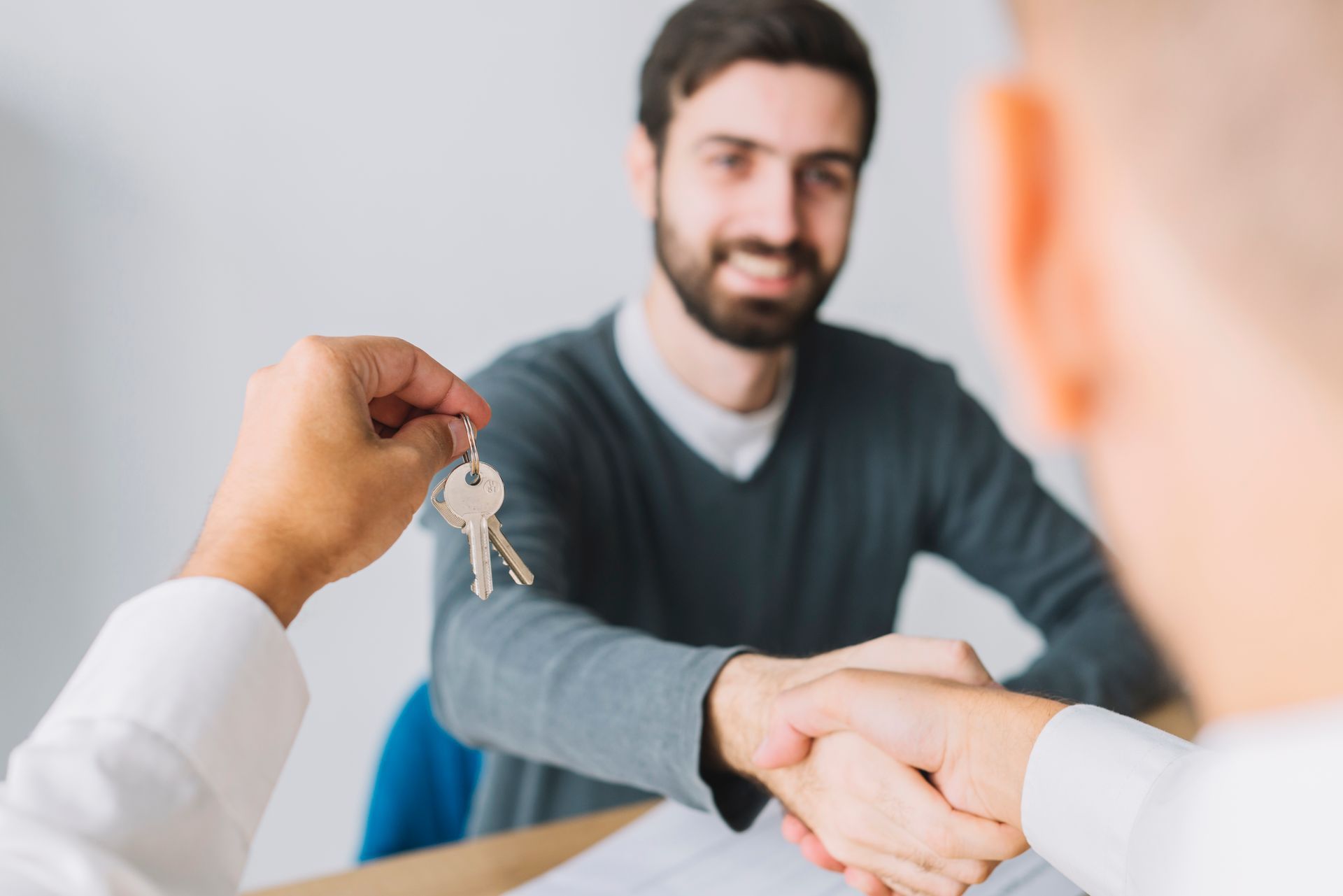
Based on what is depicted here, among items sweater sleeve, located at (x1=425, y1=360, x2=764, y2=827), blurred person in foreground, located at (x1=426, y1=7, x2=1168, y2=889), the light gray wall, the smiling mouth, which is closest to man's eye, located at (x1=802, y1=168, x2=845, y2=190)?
blurred person in foreground, located at (x1=426, y1=7, x2=1168, y2=889)

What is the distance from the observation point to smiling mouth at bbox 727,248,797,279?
4.25 ft

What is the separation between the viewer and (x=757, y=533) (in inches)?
49.9

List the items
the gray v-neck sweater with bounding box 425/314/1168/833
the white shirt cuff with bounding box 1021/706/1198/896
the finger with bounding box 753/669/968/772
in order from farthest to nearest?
1. the gray v-neck sweater with bounding box 425/314/1168/833
2. the finger with bounding box 753/669/968/772
3. the white shirt cuff with bounding box 1021/706/1198/896

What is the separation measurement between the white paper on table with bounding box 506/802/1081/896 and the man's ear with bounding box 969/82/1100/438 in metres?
0.47

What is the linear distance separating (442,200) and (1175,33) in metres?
1.33

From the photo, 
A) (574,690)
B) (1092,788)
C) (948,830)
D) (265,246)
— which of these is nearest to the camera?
(1092,788)

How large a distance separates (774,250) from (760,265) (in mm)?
29

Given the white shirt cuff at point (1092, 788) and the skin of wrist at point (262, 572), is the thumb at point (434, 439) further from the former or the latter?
the white shirt cuff at point (1092, 788)

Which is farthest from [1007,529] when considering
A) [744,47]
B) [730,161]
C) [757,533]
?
[744,47]

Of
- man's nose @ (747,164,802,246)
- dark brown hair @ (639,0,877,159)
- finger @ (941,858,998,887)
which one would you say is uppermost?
dark brown hair @ (639,0,877,159)

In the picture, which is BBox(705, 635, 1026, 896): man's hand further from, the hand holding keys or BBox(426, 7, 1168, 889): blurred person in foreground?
BBox(426, 7, 1168, 889): blurred person in foreground

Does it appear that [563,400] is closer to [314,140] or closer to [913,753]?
[314,140]

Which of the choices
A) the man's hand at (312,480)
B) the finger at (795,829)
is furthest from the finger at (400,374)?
the finger at (795,829)

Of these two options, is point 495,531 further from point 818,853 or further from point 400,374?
point 818,853
